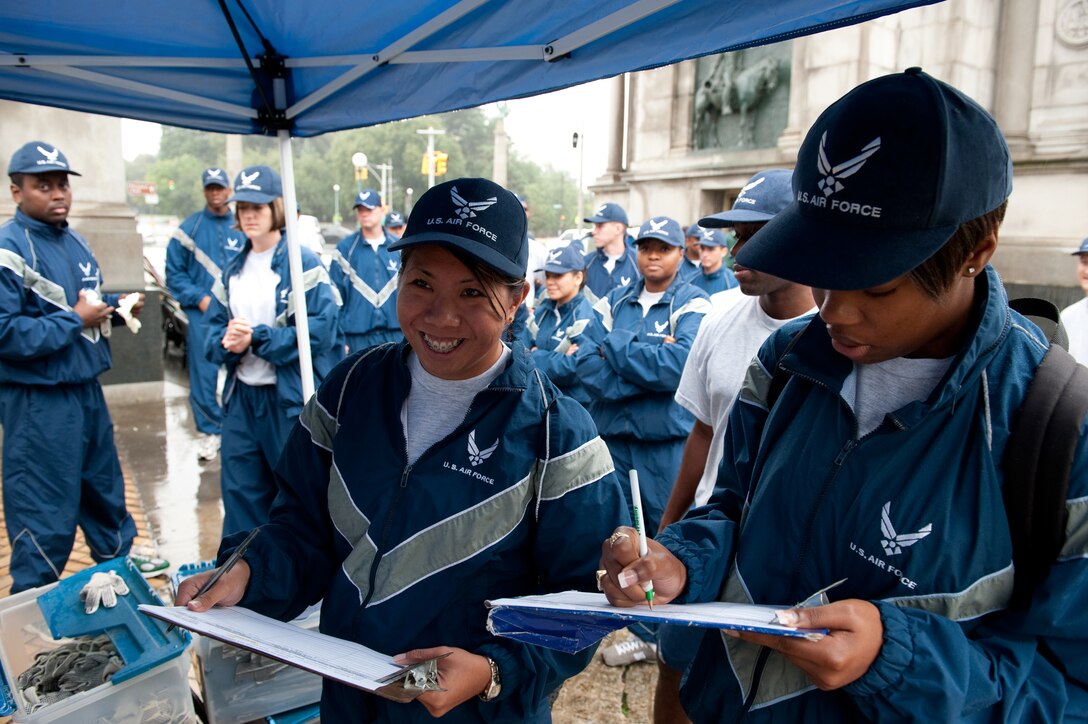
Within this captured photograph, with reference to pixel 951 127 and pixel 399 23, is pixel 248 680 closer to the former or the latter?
pixel 399 23

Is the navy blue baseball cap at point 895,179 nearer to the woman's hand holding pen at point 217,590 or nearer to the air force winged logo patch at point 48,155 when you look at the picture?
the woman's hand holding pen at point 217,590

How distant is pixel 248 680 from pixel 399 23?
243cm

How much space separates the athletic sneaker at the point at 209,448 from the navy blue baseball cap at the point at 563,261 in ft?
12.1

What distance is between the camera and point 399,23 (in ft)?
8.17

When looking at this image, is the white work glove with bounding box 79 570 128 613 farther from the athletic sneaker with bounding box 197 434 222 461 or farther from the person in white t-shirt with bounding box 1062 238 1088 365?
the person in white t-shirt with bounding box 1062 238 1088 365

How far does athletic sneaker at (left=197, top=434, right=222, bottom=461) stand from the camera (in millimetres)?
6953

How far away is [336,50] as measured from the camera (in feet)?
9.29

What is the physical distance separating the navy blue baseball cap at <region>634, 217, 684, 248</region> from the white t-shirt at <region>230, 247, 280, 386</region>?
2.29m

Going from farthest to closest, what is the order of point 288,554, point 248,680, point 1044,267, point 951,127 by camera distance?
point 1044,267 < point 248,680 < point 288,554 < point 951,127

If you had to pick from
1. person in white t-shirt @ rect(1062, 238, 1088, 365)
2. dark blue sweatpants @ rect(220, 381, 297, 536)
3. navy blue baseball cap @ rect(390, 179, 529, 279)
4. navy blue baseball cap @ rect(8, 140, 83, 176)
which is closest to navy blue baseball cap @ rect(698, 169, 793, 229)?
navy blue baseball cap @ rect(390, 179, 529, 279)

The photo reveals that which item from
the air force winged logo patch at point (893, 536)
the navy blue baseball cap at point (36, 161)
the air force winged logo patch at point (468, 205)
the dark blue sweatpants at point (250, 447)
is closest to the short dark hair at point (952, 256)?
the air force winged logo patch at point (893, 536)

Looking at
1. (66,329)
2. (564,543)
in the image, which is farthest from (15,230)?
(564,543)

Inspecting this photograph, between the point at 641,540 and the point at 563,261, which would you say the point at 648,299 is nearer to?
the point at 563,261

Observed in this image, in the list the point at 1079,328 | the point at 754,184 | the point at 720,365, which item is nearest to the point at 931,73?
the point at 1079,328
